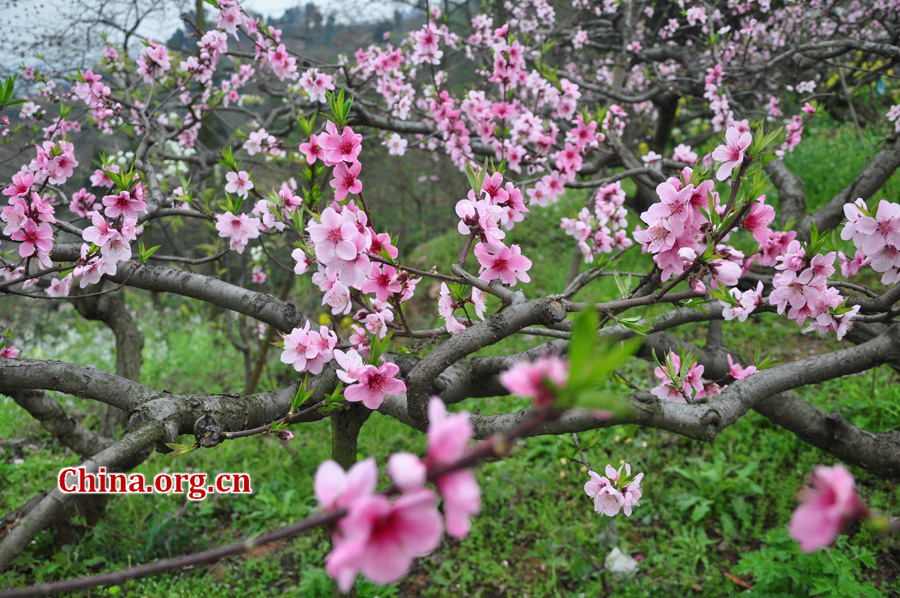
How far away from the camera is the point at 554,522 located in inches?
132

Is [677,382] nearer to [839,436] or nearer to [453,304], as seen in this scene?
[453,304]

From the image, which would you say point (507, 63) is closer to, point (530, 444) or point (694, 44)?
point (530, 444)

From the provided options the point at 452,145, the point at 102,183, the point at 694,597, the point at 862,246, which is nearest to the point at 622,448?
the point at 694,597

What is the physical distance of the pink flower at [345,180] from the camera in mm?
1453

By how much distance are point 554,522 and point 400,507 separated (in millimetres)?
3221

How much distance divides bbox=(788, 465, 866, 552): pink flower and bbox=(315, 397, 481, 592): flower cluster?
0.29 metres

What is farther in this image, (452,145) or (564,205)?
(564,205)

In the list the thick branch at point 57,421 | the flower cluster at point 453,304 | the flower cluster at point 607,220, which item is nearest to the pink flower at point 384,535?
the flower cluster at point 453,304

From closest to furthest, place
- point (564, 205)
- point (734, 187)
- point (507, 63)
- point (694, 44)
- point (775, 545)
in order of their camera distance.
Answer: point (734, 187)
point (775, 545)
point (507, 63)
point (694, 44)
point (564, 205)

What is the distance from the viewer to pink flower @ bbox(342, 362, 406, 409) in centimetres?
130

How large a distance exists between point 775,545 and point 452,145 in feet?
9.63

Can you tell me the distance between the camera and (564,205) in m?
8.95

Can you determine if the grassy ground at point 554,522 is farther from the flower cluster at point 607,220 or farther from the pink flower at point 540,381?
the pink flower at point 540,381

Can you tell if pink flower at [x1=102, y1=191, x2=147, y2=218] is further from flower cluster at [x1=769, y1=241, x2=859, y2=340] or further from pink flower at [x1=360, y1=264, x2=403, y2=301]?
flower cluster at [x1=769, y1=241, x2=859, y2=340]
